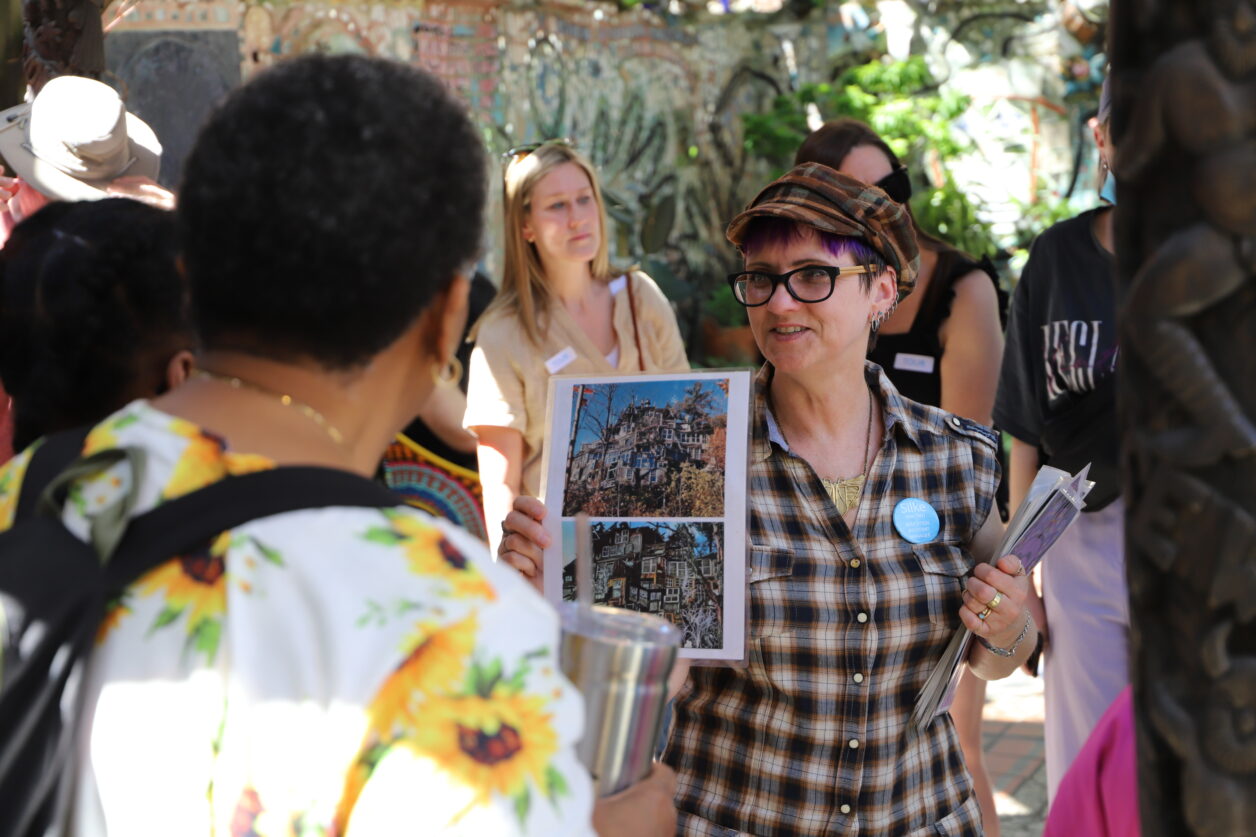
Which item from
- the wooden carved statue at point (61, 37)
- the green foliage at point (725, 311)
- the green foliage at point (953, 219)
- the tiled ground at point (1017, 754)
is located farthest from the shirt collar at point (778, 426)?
the green foliage at point (953, 219)

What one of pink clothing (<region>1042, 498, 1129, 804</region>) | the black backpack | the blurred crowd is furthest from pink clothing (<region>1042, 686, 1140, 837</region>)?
pink clothing (<region>1042, 498, 1129, 804</region>)

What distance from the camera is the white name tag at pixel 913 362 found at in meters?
3.84

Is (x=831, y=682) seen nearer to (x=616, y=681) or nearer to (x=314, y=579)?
(x=616, y=681)

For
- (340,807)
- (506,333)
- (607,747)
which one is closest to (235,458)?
(340,807)

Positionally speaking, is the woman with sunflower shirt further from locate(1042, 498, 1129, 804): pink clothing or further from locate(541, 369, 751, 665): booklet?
locate(1042, 498, 1129, 804): pink clothing

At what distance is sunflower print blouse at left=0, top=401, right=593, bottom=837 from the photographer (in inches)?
37.8

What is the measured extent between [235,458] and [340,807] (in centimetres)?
28

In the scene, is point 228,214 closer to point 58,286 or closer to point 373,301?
point 373,301

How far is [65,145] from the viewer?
121 inches

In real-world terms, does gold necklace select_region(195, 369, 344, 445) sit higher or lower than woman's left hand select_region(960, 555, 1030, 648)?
higher

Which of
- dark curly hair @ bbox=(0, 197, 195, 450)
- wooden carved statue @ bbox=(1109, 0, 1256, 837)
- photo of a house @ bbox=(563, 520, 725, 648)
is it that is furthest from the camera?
photo of a house @ bbox=(563, 520, 725, 648)

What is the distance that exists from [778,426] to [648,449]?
1.33ft

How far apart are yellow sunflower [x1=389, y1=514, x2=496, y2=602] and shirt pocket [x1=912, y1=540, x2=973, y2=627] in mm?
1310

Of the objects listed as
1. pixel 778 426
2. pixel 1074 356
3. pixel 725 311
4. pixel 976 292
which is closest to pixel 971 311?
pixel 976 292
